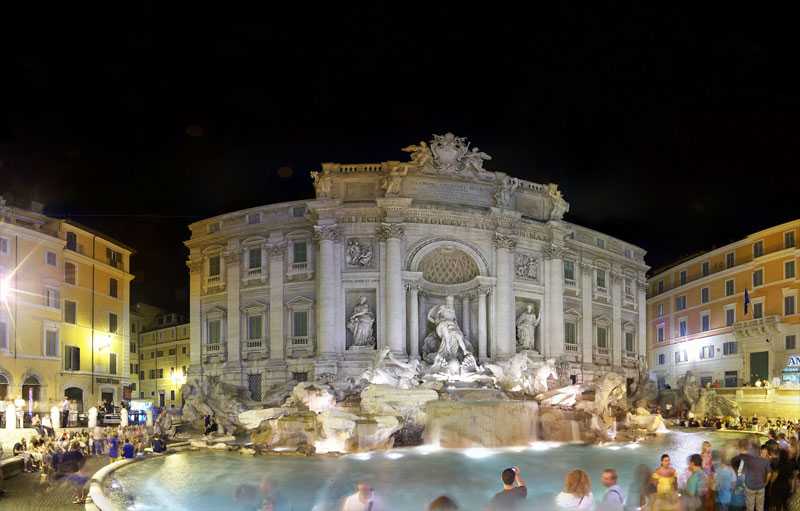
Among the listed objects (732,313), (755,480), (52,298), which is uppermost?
(52,298)

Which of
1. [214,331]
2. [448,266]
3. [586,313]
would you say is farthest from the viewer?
[586,313]

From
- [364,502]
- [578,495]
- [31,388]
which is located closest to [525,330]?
[31,388]

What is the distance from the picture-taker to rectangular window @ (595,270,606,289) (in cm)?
5006

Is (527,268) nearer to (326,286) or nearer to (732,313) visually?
(326,286)

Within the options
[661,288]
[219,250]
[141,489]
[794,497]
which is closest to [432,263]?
[219,250]

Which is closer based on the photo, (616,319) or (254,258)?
(254,258)

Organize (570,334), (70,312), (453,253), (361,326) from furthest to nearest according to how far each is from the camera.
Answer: (570,334), (70,312), (453,253), (361,326)

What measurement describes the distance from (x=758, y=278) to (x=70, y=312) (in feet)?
154

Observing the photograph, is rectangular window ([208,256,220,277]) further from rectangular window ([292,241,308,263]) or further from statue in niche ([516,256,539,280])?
statue in niche ([516,256,539,280])

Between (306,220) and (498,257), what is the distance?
1092 cm

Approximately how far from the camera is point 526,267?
43.1 m

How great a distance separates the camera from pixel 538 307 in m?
43.8

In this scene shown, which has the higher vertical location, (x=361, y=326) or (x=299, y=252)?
(x=299, y=252)

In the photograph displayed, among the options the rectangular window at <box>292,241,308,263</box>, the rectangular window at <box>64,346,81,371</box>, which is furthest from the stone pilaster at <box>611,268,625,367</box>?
the rectangular window at <box>64,346,81,371</box>
